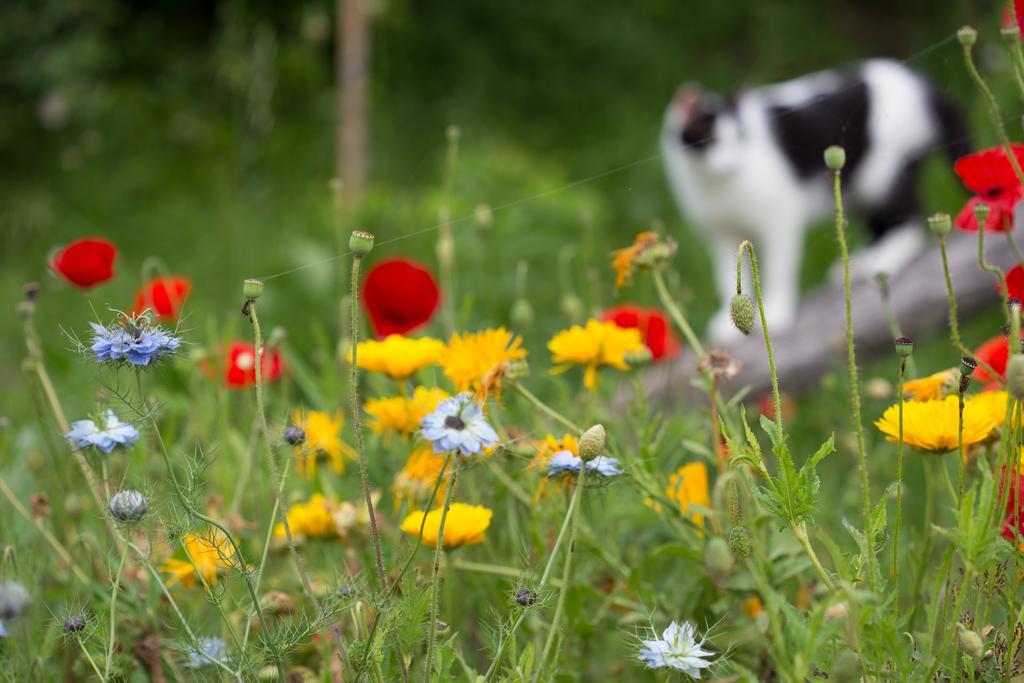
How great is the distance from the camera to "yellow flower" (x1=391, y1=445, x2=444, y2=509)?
805 millimetres

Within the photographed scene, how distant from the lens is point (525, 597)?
22.8 inches

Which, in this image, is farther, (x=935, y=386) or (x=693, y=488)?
(x=693, y=488)

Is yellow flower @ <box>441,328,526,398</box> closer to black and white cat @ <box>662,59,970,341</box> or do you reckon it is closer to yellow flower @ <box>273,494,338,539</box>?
yellow flower @ <box>273,494,338,539</box>

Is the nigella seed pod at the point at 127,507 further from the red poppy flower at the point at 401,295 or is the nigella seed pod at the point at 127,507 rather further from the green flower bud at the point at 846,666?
the red poppy flower at the point at 401,295

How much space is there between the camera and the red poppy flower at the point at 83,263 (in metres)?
1.00

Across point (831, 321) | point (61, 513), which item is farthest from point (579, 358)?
point (831, 321)

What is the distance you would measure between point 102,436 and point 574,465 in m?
0.27

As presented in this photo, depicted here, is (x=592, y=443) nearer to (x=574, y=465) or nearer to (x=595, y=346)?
(x=574, y=465)

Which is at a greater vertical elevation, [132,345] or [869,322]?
[132,345]

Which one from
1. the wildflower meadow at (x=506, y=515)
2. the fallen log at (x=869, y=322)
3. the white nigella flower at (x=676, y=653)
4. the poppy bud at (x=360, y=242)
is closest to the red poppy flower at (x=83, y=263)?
the wildflower meadow at (x=506, y=515)

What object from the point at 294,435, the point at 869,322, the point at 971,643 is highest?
the point at 294,435

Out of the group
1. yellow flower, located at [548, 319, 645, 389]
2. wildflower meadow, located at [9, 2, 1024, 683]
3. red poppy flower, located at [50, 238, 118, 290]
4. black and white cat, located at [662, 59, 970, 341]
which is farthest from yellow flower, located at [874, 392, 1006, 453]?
black and white cat, located at [662, 59, 970, 341]

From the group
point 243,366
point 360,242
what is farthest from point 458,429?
point 243,366

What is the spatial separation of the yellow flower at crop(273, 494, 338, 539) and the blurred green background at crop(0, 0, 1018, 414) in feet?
3.44
